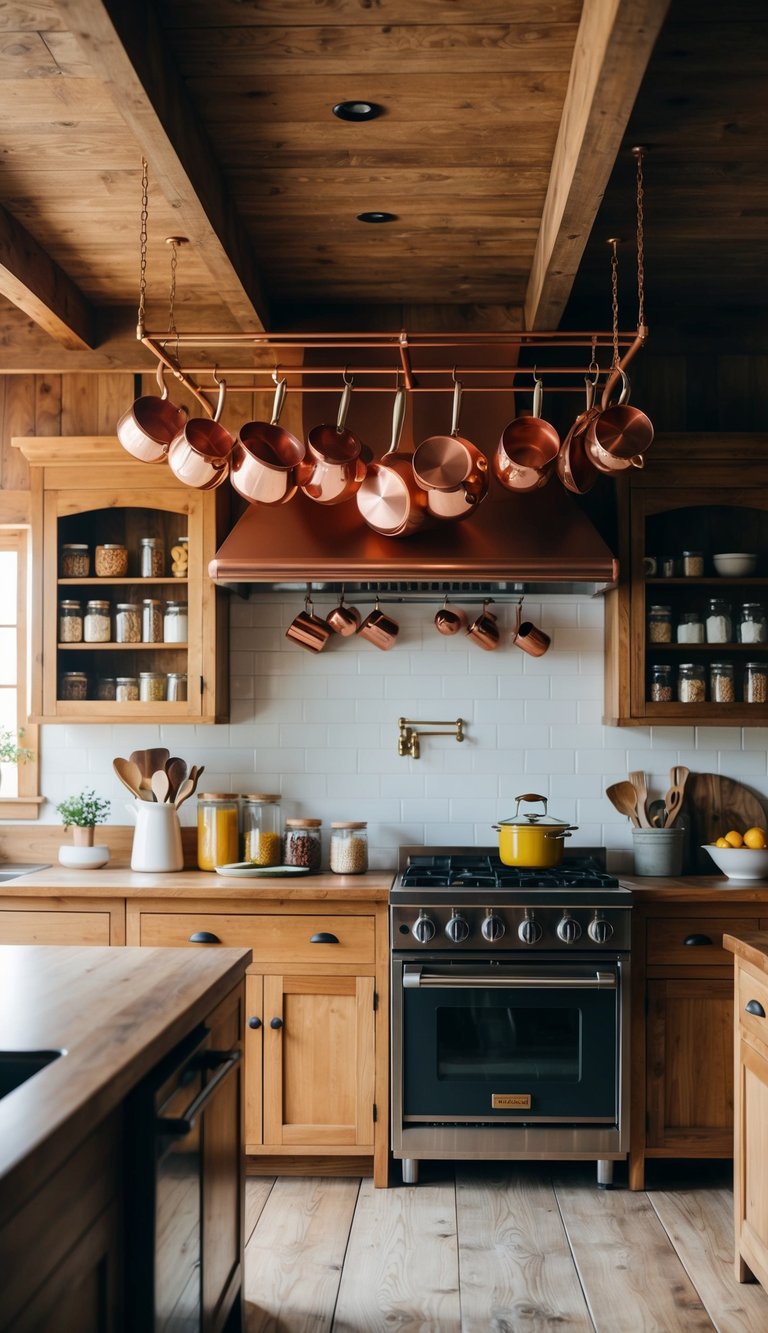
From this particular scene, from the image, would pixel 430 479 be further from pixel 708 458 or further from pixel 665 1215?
pixel 665 1215

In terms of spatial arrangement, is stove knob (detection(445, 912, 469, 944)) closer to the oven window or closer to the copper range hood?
the oven window

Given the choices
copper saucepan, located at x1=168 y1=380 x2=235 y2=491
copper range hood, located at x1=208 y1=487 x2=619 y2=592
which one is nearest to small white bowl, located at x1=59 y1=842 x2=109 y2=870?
copper range hood, located at x1=208 y1=487 x2=619 y2=592

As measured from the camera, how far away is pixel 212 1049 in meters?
2.46

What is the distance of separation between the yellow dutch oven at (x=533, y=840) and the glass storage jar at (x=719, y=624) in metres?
0.88

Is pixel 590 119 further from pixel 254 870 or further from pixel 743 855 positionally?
pixel 254 870

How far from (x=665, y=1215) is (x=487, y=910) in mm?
1070

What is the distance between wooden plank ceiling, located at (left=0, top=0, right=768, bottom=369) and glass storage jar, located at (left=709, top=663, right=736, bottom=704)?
1380 mm

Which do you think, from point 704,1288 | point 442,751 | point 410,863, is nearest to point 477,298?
point 442,751

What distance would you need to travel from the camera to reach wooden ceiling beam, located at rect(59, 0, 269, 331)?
2240mm

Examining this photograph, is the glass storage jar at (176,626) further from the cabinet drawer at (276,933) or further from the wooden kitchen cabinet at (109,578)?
the cabinet drawer at (276,933)

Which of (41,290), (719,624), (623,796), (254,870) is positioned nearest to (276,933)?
(254,870)

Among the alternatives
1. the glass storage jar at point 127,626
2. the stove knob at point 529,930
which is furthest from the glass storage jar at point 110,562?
the stove knob at point 529,930

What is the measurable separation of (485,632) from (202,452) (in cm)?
161

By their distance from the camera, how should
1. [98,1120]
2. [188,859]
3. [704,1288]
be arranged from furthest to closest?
[188,859] < [704,1288] < [98,1120]
